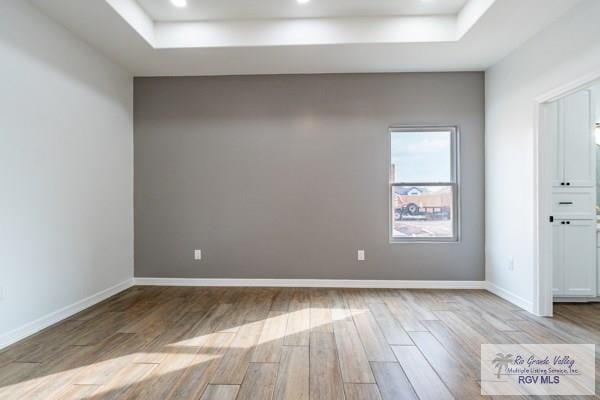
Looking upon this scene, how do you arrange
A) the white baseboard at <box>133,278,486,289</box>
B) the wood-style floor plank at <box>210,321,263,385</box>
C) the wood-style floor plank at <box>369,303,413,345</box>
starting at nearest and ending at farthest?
the wood-style floor plank at <box>210,321,263,385</box> → the wood-style floor plank at <box>369,303,413,345</box> → the white baseboard at <box>133,278,486,289</box>

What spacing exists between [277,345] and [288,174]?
221cm

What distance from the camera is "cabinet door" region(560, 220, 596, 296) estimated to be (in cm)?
333

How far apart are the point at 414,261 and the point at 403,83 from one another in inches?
91.7

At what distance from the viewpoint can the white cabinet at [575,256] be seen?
131 inches

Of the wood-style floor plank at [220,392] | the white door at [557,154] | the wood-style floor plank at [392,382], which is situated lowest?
the wood-style floor plank at [220,392]

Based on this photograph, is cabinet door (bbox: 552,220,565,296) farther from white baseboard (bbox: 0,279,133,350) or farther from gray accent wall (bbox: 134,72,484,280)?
white baseboard (bbox: 0,279,133,350)

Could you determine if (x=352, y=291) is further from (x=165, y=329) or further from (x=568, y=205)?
(x=568, y=205)

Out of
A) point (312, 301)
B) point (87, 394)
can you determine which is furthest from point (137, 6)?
point (312, 301)

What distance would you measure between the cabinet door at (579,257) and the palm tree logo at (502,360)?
174 cm

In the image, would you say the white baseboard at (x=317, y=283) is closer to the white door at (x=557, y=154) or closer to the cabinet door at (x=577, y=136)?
the white door at (x=557, y=154)

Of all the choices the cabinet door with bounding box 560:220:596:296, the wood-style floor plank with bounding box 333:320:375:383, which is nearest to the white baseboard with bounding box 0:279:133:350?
the wood-style floor plank with bounding box 333:320:375:383

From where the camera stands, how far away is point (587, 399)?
5.89 feet

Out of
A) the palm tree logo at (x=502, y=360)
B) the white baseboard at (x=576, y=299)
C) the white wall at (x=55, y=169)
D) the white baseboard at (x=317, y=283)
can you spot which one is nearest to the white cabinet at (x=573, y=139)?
the white baseboard at (x=576, y=299)

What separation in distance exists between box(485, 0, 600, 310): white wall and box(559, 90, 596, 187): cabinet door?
496mm
